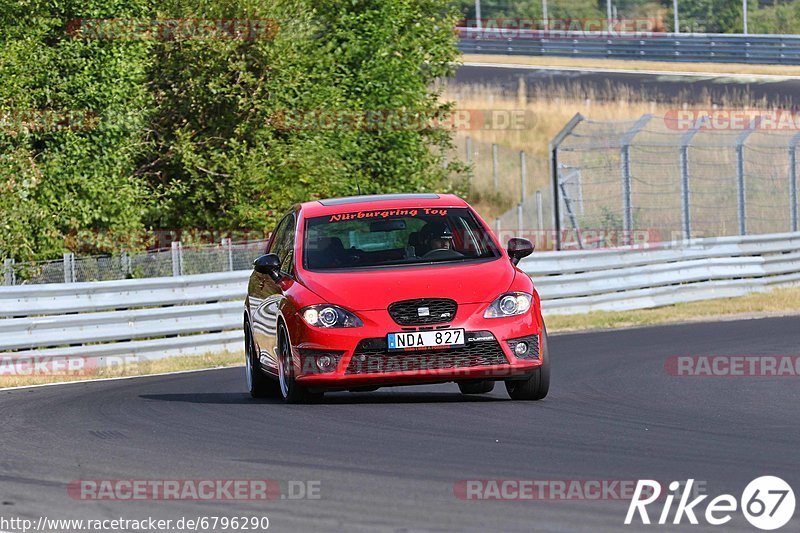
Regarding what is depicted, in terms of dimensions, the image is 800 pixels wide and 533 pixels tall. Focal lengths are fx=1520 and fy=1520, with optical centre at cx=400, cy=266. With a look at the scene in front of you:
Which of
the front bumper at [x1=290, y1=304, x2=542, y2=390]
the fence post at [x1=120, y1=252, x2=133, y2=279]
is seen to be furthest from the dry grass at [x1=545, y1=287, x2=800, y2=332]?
the front bumper at [x1=290, y1=304, x2=542, y2=390]

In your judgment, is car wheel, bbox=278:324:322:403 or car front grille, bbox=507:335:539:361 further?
car wheel, bbox=278:324:322:403

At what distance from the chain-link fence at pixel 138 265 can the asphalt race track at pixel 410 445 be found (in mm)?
7352

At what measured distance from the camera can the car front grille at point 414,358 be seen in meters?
10.1

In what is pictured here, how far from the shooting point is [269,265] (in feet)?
37.4

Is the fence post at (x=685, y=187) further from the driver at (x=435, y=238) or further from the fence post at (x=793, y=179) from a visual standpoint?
the driver at (x=435, y=238)

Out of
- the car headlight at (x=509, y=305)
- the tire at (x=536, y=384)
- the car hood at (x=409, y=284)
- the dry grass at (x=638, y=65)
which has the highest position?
the car hood at (x=409, y=284)

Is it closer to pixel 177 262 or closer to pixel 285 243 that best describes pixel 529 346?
pixel 285 243

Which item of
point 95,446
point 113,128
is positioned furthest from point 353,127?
point 95,446

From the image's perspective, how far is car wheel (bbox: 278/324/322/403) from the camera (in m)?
10.6

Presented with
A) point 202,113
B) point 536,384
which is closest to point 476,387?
point 536,384

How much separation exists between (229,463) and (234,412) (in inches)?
109

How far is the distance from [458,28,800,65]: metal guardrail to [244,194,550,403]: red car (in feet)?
135

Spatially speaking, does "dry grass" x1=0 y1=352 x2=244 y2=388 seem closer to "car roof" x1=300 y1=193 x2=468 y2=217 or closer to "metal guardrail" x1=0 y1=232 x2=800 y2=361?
"metal guardrail" x1=0 y1=232 x2=800 y2=361

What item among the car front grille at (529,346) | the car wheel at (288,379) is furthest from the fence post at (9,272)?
the car front grille at (529,346)
